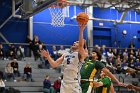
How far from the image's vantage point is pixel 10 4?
25625mm

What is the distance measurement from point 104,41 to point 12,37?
782cm

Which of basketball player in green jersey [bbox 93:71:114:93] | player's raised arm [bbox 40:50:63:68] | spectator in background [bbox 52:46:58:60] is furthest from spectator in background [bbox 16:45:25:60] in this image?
player's raised arm [bbox 40:50:63:68]

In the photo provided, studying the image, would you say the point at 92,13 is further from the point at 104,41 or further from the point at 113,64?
the point at 113,64

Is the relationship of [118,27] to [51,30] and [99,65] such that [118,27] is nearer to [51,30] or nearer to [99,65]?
[51,30]

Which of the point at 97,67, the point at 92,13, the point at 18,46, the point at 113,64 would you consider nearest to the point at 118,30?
the point at 92,13

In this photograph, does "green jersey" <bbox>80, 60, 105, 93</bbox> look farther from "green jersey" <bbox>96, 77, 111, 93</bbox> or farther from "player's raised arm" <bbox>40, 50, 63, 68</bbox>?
"player's raised arm" <bbox>40, 50, 63, 68</bbox>

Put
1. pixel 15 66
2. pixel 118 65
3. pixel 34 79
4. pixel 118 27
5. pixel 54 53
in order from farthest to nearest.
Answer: pixel 118 27 < pixel 118 65 < pixel 54 53 < pixel 34 79 < pixel 15 66

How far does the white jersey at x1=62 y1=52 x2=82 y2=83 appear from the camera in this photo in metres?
6.96

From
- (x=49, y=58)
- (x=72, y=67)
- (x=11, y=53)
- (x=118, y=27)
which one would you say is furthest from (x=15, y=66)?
(x=72, y=67)

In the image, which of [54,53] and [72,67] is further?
[54,53]

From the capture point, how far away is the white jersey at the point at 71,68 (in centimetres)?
696

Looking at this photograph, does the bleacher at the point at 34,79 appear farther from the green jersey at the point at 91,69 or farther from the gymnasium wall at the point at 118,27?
the green jersey at the point at 91,69

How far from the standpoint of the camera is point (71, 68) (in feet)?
22.9

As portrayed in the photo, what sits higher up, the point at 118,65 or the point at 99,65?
the point at 99,65
